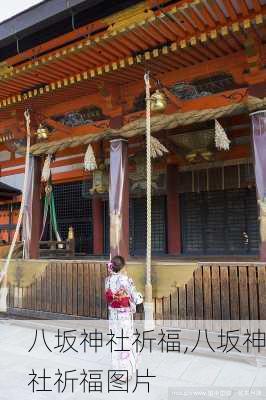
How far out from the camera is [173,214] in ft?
30.4

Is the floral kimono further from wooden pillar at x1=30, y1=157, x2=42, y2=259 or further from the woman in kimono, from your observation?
wooden pillar at x1=30, y1=157, x2=42, y2=259

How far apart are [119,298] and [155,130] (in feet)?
10.4

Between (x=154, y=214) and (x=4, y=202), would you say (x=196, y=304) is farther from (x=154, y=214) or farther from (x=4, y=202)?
(x=4, y=202)

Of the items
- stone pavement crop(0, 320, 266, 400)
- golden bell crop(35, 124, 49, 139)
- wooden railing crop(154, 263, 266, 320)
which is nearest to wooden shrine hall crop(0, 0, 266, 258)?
golden bell crop(35, 124, 49, 139)

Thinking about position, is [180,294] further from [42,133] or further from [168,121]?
[42,133]

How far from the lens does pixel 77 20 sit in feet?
22.8

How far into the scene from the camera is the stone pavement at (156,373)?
393 centimetres

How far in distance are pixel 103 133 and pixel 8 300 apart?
13.2ft

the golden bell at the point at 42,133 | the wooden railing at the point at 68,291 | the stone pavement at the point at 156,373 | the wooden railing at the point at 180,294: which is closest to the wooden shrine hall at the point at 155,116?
the golden bell at the point at 42,133

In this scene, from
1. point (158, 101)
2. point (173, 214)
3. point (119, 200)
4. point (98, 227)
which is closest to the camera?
point (158, 101)

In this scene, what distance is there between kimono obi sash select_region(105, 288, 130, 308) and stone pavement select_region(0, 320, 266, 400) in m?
0.95

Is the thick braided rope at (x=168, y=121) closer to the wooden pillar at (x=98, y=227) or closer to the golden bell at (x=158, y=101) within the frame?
the golden bell at (x=158, y=101)

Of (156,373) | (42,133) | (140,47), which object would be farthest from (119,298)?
(42,133)

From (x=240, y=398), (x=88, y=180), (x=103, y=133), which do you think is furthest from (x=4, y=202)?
(x=240, y=398)
